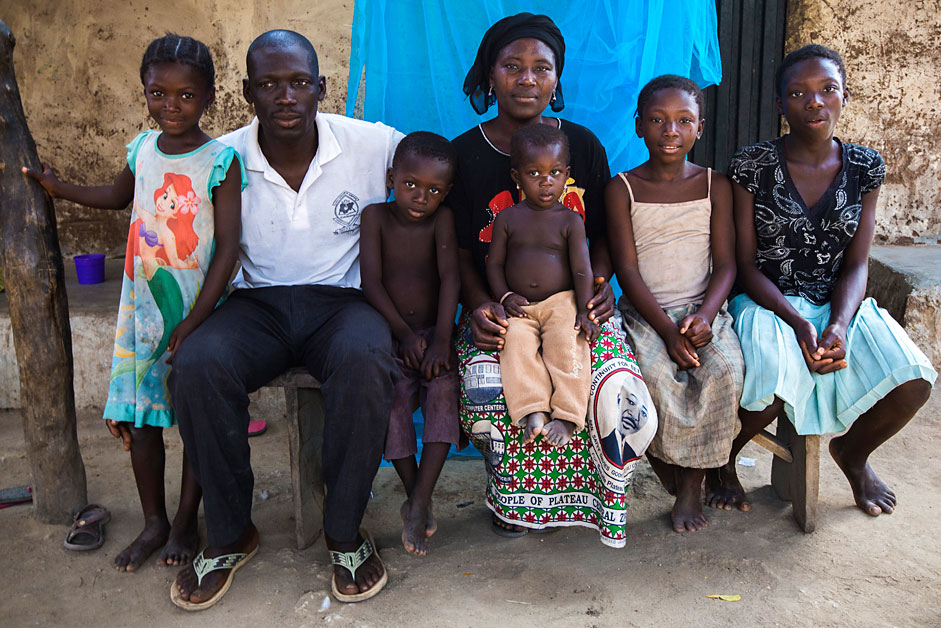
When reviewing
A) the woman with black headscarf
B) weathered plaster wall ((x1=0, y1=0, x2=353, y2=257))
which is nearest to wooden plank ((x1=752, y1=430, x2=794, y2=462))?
the woman with black headscarf

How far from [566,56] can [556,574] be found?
6.69 feet

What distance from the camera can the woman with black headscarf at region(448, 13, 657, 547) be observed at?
91.6 inches

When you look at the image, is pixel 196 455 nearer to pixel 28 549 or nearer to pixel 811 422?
pixel 28 549

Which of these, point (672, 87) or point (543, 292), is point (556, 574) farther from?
point (672, 87)

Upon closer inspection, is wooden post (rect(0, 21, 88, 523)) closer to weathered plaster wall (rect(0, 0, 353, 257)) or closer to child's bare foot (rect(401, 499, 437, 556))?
child's bare foot (rect(401, 499, 437, 556))

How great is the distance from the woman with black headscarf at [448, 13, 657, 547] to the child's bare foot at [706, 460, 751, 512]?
58 centimetres

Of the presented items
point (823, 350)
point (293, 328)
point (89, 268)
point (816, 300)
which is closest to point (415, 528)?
point (293, 328)

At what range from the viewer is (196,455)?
2.24 meters

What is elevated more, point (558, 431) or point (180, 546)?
point (558, 431)

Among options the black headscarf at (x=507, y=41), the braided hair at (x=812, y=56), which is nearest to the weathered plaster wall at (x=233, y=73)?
the black headscarf at (x=507, y=41)

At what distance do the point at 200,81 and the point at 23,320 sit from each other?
3.47 feet

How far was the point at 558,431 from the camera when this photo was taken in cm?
228

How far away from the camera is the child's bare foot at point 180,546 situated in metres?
2.43

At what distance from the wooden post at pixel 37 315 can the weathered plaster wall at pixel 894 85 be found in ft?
12.4
